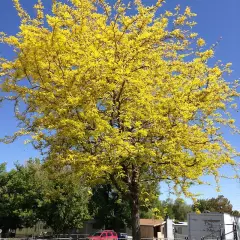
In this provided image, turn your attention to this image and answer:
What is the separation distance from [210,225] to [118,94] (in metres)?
17.1

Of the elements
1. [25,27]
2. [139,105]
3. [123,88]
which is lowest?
[139,105]

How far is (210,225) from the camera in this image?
22312 mm

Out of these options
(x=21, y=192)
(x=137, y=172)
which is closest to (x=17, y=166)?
(x=21, y=192)

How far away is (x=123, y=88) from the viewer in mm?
8633

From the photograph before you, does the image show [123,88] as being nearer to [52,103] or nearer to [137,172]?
[52,103]

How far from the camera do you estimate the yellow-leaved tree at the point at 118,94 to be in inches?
307

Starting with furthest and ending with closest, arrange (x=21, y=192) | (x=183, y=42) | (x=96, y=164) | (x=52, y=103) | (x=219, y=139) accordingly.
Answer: (x=21, y=192) < (x=183, y=42) < (x=219, y=139) < (x=52, y=103) < (x=96, y=164)

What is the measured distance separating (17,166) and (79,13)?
3193 centimetres

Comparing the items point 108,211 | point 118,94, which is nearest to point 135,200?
point 118,94

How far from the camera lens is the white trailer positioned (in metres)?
21.5

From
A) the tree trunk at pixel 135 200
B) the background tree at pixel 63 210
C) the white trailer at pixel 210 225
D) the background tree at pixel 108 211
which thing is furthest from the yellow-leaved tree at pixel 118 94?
the background tree at pixel 108 211

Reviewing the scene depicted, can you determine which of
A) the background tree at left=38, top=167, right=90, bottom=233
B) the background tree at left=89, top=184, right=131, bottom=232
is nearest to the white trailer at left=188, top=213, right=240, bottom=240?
the background tree at left=38, top=167, right=90, bottom=233

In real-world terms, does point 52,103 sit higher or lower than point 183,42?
lower

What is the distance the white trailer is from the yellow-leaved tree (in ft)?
46.3
